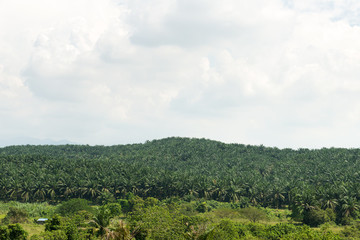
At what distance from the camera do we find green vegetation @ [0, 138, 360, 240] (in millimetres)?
56906

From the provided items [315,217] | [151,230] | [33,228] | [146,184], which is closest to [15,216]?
[33,228]

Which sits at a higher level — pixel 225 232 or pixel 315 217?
pixel 225 232

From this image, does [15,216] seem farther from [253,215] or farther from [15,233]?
[253,215]

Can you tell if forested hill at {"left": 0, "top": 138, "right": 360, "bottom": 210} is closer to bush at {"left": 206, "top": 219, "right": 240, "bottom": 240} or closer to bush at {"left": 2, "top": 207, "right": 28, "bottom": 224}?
bush at {"left": 2, "top": 207, "right": 28, "bottom": 224}

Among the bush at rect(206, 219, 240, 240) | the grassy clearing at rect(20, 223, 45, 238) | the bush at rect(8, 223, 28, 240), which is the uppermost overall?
the bush at rect(206, 219, 240, 240)

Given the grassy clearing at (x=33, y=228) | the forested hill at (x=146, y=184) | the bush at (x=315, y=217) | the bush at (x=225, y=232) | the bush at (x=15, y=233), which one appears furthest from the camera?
the forested hill at (x=146, y=184)

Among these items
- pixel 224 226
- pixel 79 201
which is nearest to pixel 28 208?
pixel 79 201

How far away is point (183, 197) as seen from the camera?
126688mm

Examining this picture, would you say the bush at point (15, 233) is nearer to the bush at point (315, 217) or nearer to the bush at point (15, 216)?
the bush at point (15, 216)

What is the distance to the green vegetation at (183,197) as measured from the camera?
5691 cm

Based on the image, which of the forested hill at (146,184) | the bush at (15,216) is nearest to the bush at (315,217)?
the forested hill at (146,184)

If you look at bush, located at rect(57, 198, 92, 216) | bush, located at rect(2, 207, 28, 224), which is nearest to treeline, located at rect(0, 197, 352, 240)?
bush, located at rect(2, 207, 28, 224)

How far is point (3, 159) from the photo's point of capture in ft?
534

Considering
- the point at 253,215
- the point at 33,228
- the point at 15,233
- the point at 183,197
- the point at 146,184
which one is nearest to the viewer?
the point at 15,233
